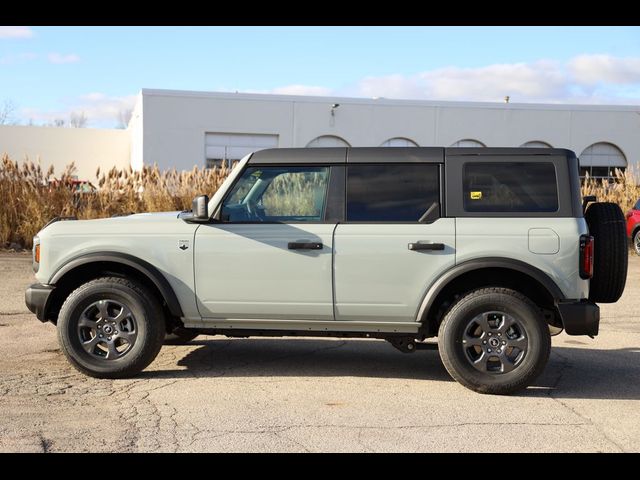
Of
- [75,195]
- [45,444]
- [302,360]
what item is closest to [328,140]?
[75,195]

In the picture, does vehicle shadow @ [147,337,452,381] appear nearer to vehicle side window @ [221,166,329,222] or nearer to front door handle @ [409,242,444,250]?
front door handle @ [409,242,444,250]

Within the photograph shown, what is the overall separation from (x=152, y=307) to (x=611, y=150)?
113 feet

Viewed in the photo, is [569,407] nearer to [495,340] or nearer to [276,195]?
[495,340]

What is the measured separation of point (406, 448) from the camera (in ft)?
15.4

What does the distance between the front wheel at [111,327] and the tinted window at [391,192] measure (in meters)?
1.83

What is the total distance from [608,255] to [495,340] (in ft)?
3.84

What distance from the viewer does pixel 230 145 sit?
34344mm

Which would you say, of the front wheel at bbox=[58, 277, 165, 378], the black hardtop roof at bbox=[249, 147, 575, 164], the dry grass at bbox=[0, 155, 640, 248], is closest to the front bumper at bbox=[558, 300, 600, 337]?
the black hardtop roof at bbox=[249, 147, 575, 164]

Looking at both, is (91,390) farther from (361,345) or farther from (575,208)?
(575,208)

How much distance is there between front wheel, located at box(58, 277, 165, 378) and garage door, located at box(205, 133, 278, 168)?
91.0 feet

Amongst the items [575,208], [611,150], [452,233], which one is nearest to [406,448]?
[452,233]

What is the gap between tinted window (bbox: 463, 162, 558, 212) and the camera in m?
6.17
